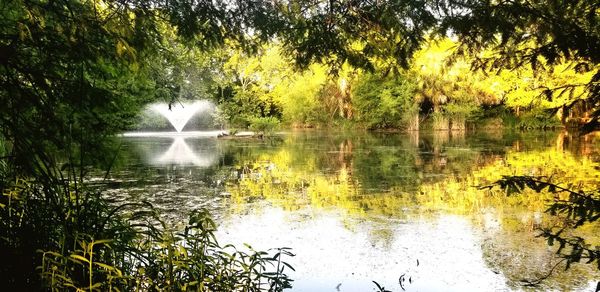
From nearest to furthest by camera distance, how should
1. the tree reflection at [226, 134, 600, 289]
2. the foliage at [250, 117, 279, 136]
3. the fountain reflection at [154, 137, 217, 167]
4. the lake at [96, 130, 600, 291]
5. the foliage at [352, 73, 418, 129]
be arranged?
the lake at [96, 130, 600, 291], the tree reflection at [226, 134, 600, 289], the fountain reflection at [154, 137, 217, 167], the foliage at [250, 117, 279, 136], the foliage at [352, 73, 418, 129]

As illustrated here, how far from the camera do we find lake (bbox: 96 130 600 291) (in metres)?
5.00

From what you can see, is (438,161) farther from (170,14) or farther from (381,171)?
(170,14)

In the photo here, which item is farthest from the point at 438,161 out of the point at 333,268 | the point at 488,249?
the point at 333,268

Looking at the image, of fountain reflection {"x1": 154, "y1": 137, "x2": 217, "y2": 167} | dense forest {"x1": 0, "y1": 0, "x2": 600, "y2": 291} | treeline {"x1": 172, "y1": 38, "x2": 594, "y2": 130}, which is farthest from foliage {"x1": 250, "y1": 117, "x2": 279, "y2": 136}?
dense forest {"x1": 0, "y1": 0, "x2": 600, "y2": 291}

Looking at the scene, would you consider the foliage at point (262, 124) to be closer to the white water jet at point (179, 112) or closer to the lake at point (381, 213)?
the white water jet at point (179, 112)

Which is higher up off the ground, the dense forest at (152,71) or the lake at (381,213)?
the dense forest at (152,71)

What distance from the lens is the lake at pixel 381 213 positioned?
500cm

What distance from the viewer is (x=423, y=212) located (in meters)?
Answer: 7.76

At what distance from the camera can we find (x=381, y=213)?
25.2 ft

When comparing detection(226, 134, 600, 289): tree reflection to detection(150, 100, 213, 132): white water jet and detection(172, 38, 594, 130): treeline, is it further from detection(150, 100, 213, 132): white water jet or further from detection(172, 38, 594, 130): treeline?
detection(150, 100, 213, 132): white water jet

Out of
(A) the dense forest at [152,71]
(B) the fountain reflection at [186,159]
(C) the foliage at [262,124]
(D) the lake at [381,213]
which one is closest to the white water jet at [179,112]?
(C) the foliage at [262,124]

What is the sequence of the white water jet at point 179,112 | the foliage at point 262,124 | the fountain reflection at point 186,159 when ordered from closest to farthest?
the fountain reflection at point 186,159 < the foliage at point 262,124 < the white water jet at point 179,112

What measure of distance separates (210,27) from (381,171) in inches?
375

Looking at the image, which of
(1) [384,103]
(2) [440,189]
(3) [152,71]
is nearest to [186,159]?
(2) [440,189]
